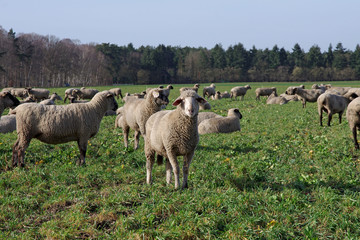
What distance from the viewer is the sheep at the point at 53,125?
295 inches

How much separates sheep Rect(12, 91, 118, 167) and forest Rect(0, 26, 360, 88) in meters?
70.9

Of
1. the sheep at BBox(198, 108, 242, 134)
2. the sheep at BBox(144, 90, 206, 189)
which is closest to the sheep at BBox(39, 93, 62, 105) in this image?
the sheep at BBox(198, 108, 242, 134)

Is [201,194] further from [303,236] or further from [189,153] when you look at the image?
[303,236]

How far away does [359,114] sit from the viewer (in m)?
8.35

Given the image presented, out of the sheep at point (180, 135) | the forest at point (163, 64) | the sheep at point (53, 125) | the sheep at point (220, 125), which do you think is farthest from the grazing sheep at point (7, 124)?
the forest at point (163, 64)

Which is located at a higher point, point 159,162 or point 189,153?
point 189,153

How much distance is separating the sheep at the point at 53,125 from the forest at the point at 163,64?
70868 millimetres

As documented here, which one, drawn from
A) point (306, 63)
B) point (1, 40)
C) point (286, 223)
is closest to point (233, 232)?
point (286, 223)

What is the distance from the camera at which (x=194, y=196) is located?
16.4 ft

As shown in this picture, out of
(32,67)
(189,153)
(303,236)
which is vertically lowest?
(303,236)

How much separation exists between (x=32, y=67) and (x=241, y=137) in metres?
75.2

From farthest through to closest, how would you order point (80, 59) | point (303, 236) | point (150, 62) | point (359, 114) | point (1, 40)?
point (150, 62), point (80, 59), point (1, 40), point (359, 114), point (303, 236)

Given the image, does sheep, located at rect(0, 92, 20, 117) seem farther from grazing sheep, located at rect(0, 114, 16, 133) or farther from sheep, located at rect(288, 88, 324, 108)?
sheep, located at rect(288, 88, 324, 108)

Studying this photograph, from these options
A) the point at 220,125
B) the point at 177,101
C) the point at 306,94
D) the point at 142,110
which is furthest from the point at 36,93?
the point at 177,101
